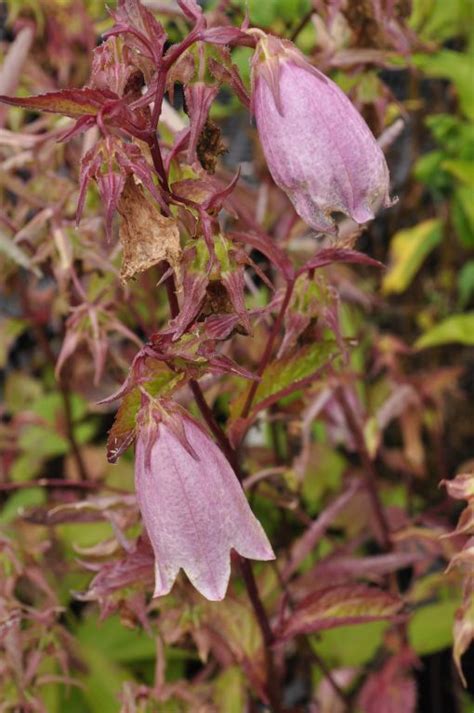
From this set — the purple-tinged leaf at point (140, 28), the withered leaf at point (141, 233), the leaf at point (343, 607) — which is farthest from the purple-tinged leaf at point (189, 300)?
the leaf at point (343, 607)

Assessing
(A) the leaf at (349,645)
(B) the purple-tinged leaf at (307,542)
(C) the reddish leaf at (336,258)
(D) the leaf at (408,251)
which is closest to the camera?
(C) the reddish leaf at (336,258)

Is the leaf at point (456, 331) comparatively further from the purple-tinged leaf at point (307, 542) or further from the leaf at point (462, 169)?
the purple-tinged leaf at point (307, 542)

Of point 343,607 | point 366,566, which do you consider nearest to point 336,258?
point 343,607

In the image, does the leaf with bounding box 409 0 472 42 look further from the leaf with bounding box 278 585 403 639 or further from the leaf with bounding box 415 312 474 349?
the leaf with bounding box 278 585 403 639

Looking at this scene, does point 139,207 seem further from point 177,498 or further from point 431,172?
point 431,172

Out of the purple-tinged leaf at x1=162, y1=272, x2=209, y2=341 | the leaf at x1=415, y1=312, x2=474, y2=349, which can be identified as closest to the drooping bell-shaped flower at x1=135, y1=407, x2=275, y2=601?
Result: the purple-tinged leaf at x1=162, y1=272, x2=209, y2=341

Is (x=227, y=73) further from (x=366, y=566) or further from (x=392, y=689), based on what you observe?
(x=392, y=689)

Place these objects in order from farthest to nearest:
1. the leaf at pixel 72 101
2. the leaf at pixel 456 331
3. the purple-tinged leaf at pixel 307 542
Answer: the leaf at pixel 456 331 → the purple-tinged leaf at pixel 307 542 → the leaf at pixel 72 101

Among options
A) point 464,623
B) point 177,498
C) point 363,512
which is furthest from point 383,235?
point 177,498
